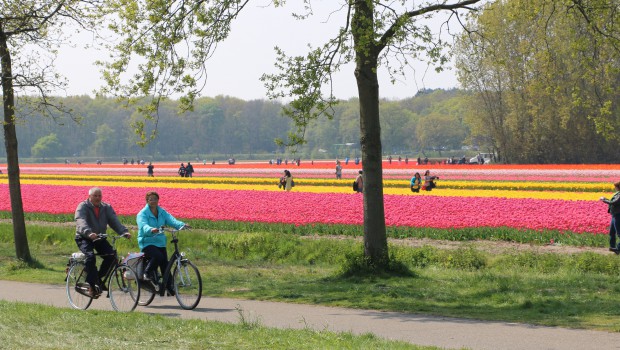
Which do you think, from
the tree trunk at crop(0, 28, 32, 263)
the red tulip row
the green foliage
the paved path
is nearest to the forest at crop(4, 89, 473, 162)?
the red tulip row

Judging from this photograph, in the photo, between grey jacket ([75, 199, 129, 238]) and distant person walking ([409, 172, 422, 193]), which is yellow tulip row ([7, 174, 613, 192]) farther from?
grey jacket ([75, 199, 129, 238])

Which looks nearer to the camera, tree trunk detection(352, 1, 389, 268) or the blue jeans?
tree trunk detection(352, 1, 389, 268)

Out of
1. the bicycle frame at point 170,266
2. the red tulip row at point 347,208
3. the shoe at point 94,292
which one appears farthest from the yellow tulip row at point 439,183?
the shoe at point 94,292

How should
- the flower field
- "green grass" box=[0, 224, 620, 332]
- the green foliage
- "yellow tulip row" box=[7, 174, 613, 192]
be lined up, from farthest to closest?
1. "yellow tulip row" box=[7, 174, 613, 192]
2. the flower field
3. the green foliage
4. "green grass" box=[0, 224, 620, 332]

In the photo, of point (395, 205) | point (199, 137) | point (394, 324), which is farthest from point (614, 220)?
point (199, 137)

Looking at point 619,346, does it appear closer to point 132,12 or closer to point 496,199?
point 132,12

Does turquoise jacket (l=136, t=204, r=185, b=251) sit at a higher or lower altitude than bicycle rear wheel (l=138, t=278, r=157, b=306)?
higher

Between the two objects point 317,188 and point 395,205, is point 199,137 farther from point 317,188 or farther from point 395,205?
point 395,205

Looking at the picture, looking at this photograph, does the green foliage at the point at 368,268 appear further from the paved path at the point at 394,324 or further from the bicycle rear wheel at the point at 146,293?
the bicycle rear wheel at the point at 146,293

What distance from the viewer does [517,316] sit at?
12445 millimetres

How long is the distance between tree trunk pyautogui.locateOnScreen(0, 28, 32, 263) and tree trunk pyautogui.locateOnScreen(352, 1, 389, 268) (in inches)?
303

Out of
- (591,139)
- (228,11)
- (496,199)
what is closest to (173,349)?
(228,11)

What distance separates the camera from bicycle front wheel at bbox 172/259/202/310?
13.3m

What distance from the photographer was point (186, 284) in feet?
43.9
